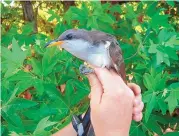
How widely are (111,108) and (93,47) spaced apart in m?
0.26

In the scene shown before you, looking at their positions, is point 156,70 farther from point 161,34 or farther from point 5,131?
point 5,131

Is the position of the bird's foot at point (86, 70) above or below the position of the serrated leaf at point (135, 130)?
above

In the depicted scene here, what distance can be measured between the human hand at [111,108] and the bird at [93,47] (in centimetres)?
15

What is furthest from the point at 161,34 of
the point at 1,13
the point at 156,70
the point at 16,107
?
the point at 1,13

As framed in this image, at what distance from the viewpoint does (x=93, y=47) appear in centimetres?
111

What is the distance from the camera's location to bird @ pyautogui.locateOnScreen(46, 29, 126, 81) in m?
1.08

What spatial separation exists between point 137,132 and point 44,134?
498 millimetres

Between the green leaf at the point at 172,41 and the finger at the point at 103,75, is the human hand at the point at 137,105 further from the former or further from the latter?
the green leaf at the point at 172,41

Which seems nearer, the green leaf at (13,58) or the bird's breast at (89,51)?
the bird's breast at (89,51)

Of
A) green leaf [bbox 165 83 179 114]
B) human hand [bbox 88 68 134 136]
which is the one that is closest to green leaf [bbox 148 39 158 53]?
green leaf [bbox 165 83 179 114]

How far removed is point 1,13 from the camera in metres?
2.32

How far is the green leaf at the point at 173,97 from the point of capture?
4.17 ft

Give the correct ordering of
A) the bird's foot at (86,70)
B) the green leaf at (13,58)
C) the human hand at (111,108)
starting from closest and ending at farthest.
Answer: the human hand at (111,108)
the bird's foot at (86,70)
the green leaf at (13,58)

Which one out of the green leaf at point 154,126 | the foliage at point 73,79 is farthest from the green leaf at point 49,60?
the green leaf at point 154,126
